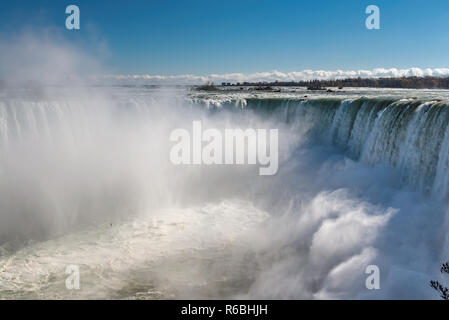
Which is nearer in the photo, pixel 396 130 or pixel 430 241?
pixel 430 241

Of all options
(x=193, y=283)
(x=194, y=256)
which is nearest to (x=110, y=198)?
(x=194, y=256)

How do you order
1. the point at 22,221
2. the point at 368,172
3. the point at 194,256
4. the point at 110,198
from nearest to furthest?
the point at 194,256
the point at 22,221
the point at 368,172
the point at 110,198

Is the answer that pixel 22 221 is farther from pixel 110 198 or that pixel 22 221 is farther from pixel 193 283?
pixel 193 283

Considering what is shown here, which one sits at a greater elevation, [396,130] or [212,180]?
[396,130]

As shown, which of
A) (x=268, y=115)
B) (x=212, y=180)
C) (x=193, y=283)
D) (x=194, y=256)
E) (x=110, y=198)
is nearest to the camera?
(x=193, y=283)
